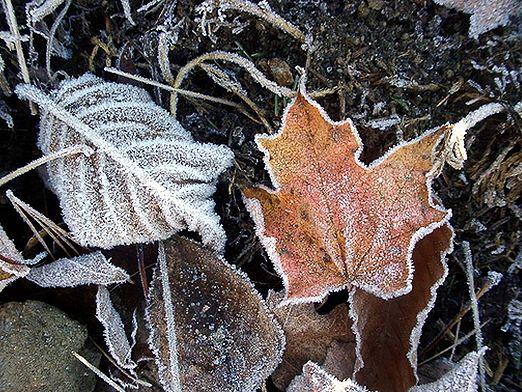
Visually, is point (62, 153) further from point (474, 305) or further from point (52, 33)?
point (474, 305)

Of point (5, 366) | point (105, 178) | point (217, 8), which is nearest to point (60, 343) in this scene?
point (5, 366)

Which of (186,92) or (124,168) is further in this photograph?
(186,92)

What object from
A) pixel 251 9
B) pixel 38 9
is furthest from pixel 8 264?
pixel 251 9

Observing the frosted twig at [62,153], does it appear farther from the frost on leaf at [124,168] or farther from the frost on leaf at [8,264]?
the frost on leaf at [8,264]

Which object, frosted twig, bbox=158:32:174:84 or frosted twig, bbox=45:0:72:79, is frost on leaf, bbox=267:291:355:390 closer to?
frosted twig, bbox=158:32:174:84

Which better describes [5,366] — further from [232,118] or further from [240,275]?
[232,118]

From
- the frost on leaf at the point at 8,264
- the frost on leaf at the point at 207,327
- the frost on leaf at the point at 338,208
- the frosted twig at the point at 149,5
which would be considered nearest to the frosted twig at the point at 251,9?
the frosted twig at the point at 149,5
